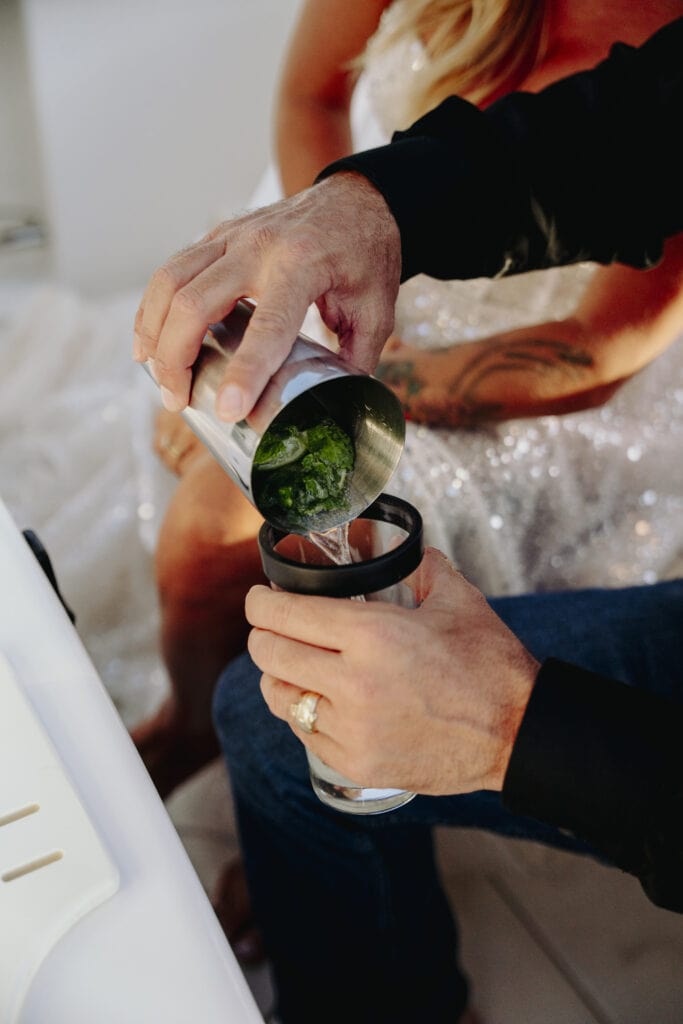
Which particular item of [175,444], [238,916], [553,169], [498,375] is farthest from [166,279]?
[238,916]

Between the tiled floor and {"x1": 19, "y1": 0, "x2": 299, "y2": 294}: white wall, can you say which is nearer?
the tiled floor

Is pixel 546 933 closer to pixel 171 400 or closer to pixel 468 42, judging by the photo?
pixel 171 400

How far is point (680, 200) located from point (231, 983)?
0.63m

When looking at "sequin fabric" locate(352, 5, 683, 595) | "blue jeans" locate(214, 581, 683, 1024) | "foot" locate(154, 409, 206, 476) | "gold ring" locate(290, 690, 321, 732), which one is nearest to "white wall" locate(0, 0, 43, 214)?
"foot" locate(154, 409, 206, 476)

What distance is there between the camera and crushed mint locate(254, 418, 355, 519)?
16.4 inches

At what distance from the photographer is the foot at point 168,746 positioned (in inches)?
38.8

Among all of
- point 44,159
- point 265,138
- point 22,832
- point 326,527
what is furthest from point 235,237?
point 44,159

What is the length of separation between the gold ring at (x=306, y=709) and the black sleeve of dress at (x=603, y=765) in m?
0.10

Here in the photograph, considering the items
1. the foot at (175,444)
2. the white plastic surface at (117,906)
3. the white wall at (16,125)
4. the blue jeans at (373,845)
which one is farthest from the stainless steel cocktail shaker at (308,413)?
the white wall at (16,125)

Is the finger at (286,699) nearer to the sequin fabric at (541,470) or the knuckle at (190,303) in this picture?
the knuckle at (190,303)

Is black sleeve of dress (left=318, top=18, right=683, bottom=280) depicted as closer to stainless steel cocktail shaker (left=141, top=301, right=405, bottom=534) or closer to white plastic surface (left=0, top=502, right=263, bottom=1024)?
stainless steel cocktail shaker (left=141, top=301, right=405, bottom=534)

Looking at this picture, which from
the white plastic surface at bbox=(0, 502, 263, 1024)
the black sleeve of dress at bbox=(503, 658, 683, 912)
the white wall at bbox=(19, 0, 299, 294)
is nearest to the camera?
the white plastic surface at bbox=(0, 502, 263, 1024)

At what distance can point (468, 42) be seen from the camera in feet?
2.19

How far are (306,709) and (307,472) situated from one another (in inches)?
4.7
